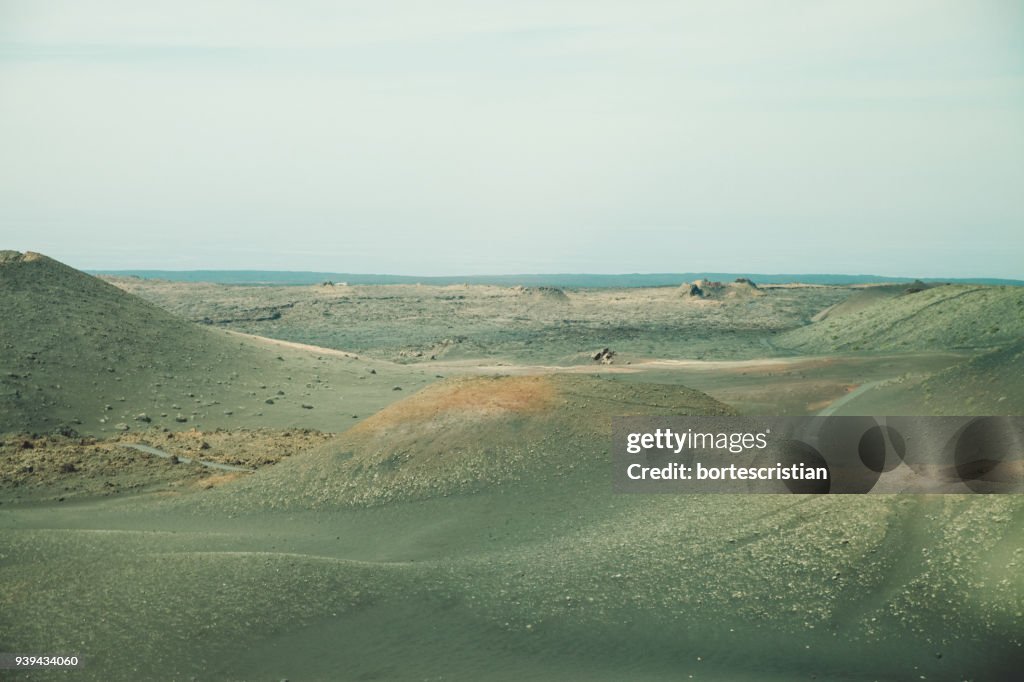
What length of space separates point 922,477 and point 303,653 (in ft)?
29.8

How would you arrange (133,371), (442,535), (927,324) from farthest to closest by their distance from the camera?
(927,324) → (133,371) → (442,535)

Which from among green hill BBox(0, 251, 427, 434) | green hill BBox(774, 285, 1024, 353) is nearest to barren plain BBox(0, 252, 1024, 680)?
green hill BBox(0, 251, 427, 434)

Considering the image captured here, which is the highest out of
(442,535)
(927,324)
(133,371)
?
(927,324)

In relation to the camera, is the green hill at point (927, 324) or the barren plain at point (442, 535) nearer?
the barren plain at point (442, 535)

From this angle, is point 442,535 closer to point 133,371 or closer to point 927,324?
point 133,371

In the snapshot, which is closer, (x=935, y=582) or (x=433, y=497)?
(x=935, y=582)

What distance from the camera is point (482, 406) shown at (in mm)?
17578

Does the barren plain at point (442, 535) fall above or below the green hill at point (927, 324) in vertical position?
below

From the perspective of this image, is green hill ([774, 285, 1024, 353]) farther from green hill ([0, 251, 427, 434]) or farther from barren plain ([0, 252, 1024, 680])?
green hill ([0, 251, 427, 434])

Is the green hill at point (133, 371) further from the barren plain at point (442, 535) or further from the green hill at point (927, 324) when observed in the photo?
the green hill at point (927, 324)

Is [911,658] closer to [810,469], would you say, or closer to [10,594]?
[810,469]

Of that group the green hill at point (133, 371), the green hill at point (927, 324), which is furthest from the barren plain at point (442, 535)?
the green hill at point (927, 324)

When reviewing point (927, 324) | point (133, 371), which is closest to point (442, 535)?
point (133, 371)

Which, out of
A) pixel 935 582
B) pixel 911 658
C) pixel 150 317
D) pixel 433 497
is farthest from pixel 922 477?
pixel 150 317
